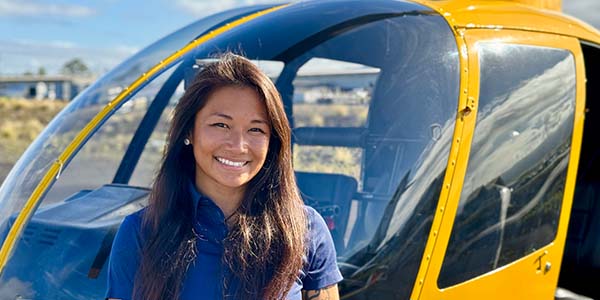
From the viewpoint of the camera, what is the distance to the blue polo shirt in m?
1.47

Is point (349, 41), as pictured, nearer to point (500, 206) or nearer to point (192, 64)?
point (192, 64)

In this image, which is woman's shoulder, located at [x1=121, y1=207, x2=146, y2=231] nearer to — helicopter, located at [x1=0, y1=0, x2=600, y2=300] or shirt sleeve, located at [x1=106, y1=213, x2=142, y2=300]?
shirt sleeve, located at [x1=106, y1=213, x2=142, y2=300]

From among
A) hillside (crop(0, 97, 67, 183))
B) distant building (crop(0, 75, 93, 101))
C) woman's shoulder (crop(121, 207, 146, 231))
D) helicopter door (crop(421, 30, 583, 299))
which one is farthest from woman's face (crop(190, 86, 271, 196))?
distant building (crop(0, 75, 93, 101))

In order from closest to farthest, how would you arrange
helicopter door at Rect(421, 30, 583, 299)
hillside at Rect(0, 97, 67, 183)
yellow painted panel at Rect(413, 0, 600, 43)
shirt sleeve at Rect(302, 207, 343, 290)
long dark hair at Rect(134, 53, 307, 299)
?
long dark hair at Rect(134, 53, 307, 299) < shirt sleeve at Rect(302, 207, 343, 290) < helicopter door at Rect(421, 30, 583, 299) < yellow painted panel at Rect(413, 0, 600, 43) < hillside at Rect(0, 97, 67, 183)

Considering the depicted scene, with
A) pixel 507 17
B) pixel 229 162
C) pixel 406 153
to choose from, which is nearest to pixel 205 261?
pixel 229 162

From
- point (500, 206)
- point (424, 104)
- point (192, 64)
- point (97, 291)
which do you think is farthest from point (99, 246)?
point (500, 206)

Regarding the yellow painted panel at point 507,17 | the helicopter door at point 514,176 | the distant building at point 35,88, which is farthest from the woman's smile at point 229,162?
the distant building at point 35,88

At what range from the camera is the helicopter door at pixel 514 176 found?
254 cm

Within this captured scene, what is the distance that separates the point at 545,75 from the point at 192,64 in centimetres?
152

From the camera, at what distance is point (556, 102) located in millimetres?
2918

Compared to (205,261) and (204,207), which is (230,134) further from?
(205,261)

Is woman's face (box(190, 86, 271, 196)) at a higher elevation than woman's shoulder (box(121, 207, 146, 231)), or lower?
higher

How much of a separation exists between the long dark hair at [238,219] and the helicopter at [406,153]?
0.73 meters

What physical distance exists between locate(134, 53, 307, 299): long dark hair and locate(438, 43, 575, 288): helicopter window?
1.10m
